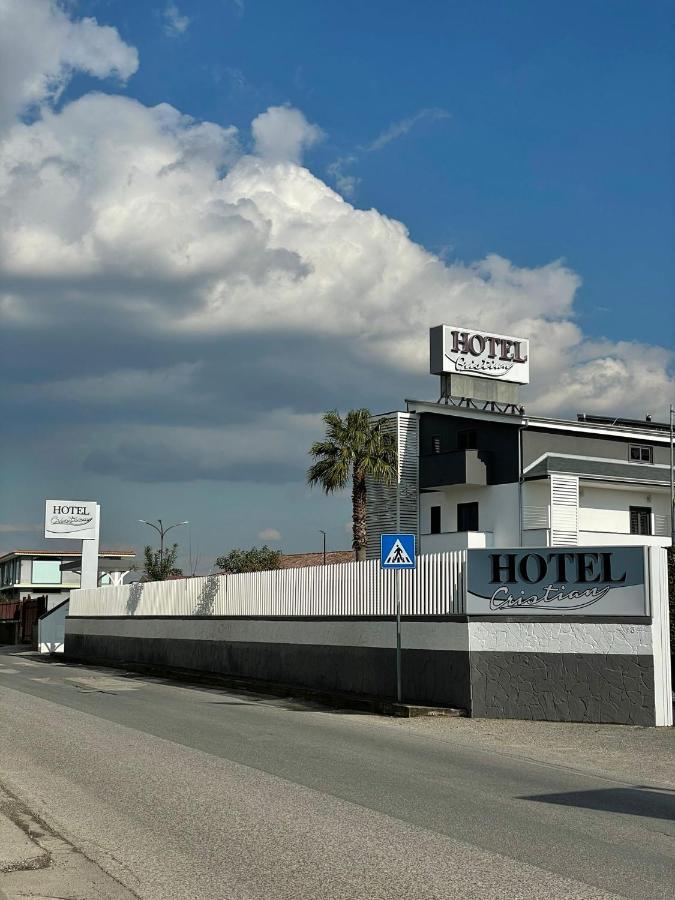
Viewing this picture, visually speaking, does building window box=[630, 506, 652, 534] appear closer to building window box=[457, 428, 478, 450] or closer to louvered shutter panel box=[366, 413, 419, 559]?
building window box=[457, 428, 478, 450]

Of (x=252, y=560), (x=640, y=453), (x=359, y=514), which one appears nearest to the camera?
(x=359, y=514)

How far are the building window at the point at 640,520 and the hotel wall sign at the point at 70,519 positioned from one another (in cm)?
2668

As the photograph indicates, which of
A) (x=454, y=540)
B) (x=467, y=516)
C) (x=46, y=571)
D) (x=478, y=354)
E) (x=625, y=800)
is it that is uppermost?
(x=478, y=354)

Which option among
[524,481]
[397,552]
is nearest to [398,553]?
[397,552]

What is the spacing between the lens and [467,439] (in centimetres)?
4903

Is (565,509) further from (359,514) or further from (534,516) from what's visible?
(359,514)

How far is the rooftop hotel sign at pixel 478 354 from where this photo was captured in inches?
2115

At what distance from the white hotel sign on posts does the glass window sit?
44.1 m

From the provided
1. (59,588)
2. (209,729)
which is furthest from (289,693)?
(59,588)

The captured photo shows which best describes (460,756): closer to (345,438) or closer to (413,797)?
(413,797)

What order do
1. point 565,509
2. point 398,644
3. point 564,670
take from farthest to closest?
1. point 565,509
2. point 398,644
3. point 564,670

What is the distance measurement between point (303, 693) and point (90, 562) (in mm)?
31351

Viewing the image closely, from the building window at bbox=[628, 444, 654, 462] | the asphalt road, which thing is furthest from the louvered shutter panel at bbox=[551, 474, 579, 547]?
the asphalt road

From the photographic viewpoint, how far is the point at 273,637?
87.0 ft
